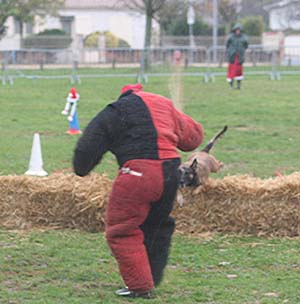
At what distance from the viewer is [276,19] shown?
64125mm

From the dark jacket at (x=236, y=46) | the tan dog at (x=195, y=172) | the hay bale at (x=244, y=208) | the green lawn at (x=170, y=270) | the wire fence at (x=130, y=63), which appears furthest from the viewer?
the wire fence at (x=130, y=63)

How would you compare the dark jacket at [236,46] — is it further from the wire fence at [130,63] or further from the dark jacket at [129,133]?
the dark jacket at [129,133]

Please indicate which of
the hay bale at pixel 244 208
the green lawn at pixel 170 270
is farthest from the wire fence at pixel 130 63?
the green lawn at pixel 170 270

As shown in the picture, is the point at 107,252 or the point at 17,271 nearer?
the point at 17,271

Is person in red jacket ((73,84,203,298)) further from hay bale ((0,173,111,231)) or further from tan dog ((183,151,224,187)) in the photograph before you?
hay bale ((0,173,111,231))

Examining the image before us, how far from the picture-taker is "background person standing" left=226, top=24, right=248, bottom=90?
24.3 meters

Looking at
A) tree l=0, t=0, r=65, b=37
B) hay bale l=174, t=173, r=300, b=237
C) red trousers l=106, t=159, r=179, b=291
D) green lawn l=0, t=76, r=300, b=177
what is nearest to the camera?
red trousers l=106, t=159, r=179, b=291

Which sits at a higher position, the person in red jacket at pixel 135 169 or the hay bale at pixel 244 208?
the person in red jacket at pixel 135 169

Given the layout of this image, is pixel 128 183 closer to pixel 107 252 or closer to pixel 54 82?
pixel 107 252

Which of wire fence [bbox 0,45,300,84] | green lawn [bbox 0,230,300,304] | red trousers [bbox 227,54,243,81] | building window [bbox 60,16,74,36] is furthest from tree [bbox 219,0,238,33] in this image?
green lawn [bbox 0,230,300,304]

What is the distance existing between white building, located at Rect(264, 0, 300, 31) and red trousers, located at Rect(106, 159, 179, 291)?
51.0 m

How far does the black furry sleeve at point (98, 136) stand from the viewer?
5598 mm

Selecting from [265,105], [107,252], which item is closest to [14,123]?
[265,105]

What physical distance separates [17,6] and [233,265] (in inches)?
1614
